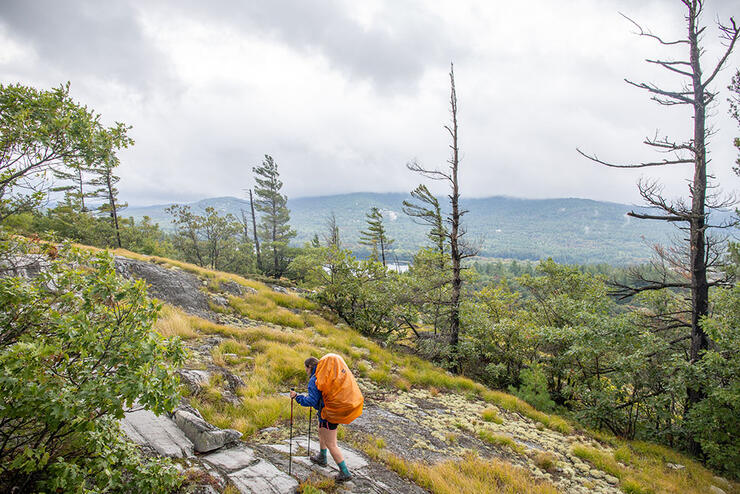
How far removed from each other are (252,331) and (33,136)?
334 inches

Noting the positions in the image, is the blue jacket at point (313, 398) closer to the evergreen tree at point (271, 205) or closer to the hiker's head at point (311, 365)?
the hiker's head at point (311, 365)

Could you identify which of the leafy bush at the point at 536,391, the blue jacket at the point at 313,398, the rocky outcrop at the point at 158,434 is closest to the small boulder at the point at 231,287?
the rocky outcrop at the point at 158,434

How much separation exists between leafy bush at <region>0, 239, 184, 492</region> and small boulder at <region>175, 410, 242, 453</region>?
50.8 inches

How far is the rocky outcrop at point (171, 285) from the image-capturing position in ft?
45.4

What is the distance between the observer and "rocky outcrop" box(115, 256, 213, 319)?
1383 cm

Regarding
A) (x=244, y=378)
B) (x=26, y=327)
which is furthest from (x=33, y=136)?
(x=244, y=378)

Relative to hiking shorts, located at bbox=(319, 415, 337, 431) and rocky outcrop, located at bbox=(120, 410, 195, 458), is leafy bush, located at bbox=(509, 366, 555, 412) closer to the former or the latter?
hiking shorts, located at bbox=(319, 415, 337, 431)

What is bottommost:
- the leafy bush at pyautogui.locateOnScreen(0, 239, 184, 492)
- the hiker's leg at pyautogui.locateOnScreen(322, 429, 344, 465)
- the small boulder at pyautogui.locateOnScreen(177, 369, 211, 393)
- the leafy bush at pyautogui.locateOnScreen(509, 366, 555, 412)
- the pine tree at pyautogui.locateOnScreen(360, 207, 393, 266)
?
the leafy bush at pyautogui.locateOnScreen(509, 366, 555, 412)

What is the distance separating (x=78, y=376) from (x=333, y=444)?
3.61m

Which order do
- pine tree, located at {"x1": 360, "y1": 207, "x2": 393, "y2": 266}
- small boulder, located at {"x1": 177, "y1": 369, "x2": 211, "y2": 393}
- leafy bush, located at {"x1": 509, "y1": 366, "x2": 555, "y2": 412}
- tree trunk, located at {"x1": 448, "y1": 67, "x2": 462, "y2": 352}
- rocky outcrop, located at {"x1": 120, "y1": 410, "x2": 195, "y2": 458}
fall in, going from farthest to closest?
pine tree, located at {"x1": 360, "y1": 207, "x2": 393, "y2": 266} < tree trunk, located at {"x1": 448, "y1": 67, "x2": 462, "y2": 352} < leafy bush, located at {"x1": 509, "y1": 366, "x2": 555, "y2": 412} < small boulder, located at {"x1": 177, "y1": 369, "x2": 211, "y2": 393} < rocky outcrop, located at {"x1": 120, "y1": 410, "x2": 195, "y2": 458}

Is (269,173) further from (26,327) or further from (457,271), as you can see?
(26,327)

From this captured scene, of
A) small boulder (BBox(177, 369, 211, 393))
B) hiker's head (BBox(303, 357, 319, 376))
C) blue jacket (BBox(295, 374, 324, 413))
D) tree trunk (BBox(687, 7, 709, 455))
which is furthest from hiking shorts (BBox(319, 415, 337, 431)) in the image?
tree trunk (BBox(687, 7, 709, 455))

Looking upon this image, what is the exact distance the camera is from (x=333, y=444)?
511 cm

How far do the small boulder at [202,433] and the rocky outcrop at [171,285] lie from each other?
340 inches
